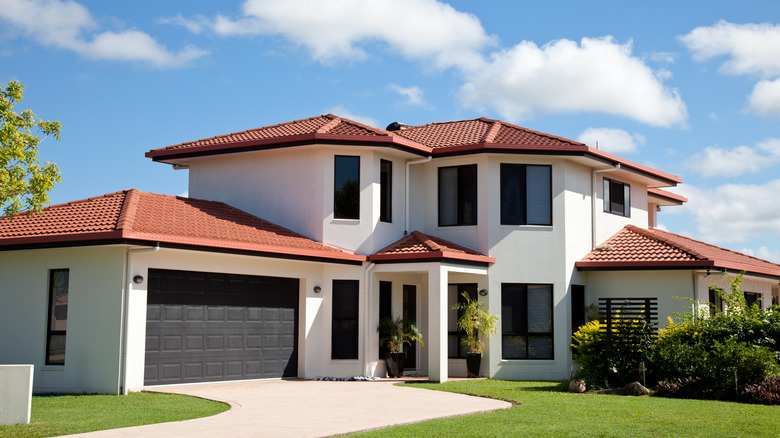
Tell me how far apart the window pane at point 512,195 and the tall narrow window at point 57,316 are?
1065cm

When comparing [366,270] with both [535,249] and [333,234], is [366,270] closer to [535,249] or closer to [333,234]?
[333,234]

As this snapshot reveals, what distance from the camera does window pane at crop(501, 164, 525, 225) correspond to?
71.7 feet

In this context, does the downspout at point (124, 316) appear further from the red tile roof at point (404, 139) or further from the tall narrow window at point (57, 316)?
the red tile roof at point (404, 139)

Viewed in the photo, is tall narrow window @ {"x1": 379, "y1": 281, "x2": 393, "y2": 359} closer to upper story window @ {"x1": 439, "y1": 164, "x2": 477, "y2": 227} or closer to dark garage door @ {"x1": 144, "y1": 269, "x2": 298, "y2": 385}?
dark garage door @ {"x1": 144, "y1": 269, "x2": 298, "y2": 385}

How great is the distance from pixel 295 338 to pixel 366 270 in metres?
2.38

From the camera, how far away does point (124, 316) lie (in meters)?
16.4

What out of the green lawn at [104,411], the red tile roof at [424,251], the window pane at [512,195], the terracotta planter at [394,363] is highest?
the window pane at [512,195]

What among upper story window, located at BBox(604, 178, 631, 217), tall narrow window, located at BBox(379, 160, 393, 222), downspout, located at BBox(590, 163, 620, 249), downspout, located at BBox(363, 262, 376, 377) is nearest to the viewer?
downspout, located at BBox(363, 262, 376, 377)

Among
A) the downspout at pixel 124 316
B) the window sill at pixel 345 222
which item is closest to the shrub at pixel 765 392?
the window sill at pixel 345 222

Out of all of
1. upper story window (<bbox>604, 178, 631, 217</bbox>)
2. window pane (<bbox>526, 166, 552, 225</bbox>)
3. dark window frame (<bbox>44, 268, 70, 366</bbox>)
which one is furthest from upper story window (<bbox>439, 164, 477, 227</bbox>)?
dark window frame (<bbox>44, 268, 70, 366</bbox>)

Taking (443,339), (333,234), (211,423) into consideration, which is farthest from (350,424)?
(333,234)

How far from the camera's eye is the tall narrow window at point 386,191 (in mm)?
21812

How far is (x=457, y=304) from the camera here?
2188 cm

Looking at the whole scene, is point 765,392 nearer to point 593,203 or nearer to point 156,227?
point 593,203
